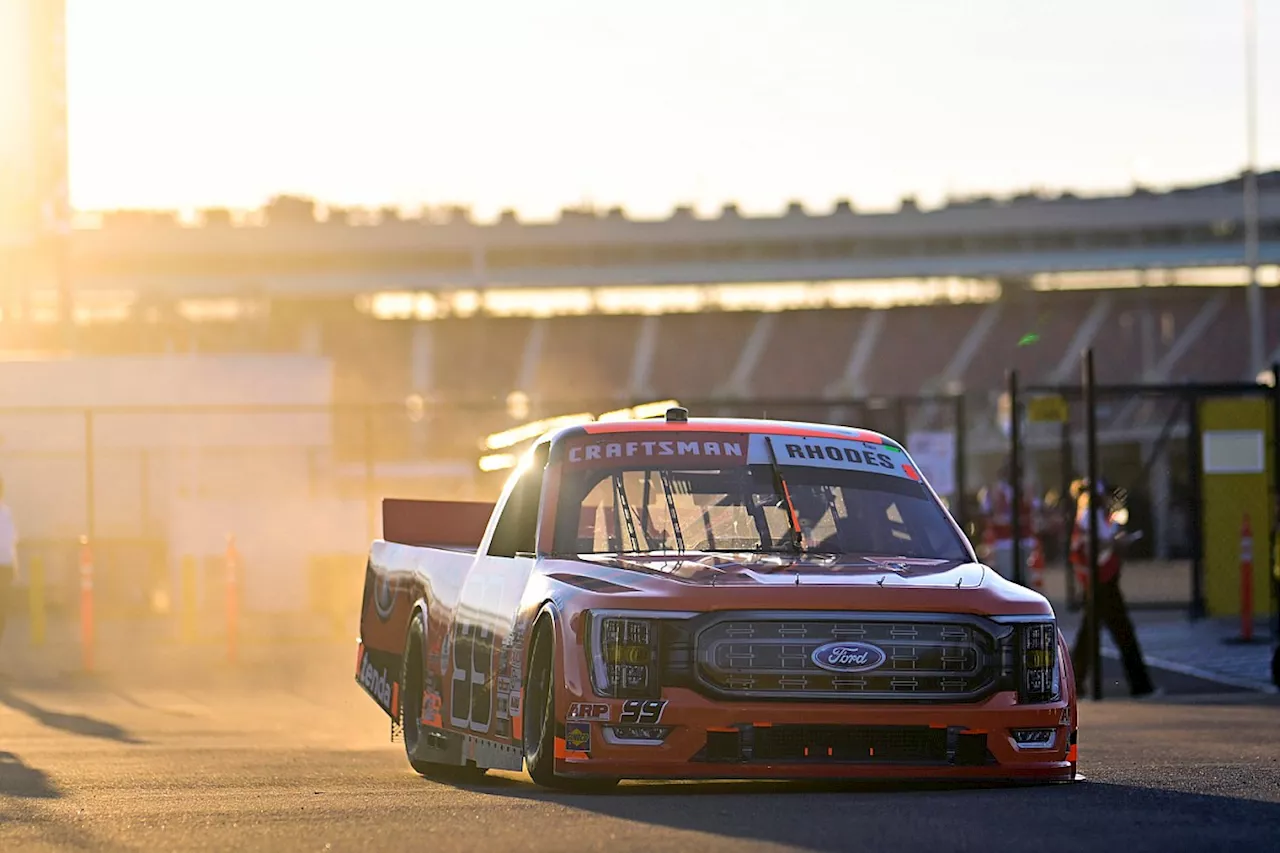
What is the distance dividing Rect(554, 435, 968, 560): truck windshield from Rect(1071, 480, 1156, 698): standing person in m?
9.72

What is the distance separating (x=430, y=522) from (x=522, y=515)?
1.81 metres

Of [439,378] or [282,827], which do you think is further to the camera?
[439,378]

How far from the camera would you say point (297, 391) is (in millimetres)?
36219

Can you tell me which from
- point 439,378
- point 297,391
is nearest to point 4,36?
point 297,391

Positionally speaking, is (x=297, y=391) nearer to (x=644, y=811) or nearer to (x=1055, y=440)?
(x=1055, y=440)

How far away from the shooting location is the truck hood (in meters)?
8.73

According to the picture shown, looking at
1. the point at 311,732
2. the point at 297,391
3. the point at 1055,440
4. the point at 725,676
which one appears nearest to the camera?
the point at 725,676

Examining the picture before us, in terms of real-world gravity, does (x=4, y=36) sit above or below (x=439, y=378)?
above

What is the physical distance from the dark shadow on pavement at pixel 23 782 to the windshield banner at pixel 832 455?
3.20m

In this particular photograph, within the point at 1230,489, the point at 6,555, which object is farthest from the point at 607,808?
the point at 1230,489

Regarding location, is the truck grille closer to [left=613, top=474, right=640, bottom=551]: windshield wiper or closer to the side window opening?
[left=613, top=474, right=640, bottom=551]: windshield wiper

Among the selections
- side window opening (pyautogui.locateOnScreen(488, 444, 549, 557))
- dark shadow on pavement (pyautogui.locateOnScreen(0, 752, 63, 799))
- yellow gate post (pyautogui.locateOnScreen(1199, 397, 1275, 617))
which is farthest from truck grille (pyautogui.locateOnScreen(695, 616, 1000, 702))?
yellow gate post (pyautogui.locateOnScreen(1199, 397, 1275, 617))

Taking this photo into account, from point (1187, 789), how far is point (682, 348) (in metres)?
77.5

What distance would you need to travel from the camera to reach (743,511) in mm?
9766
